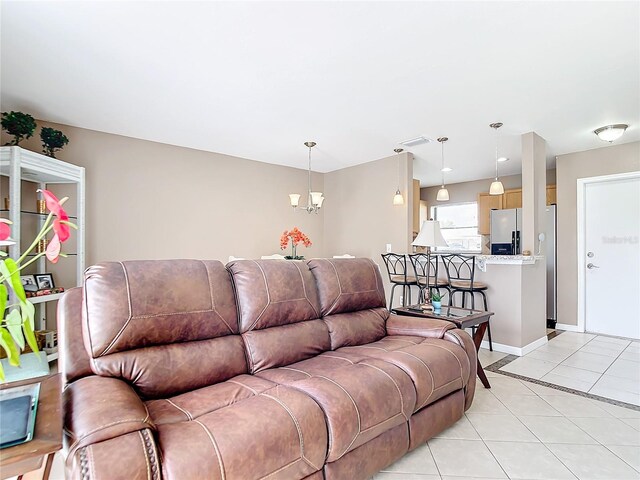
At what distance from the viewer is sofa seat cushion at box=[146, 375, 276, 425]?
1341 mm

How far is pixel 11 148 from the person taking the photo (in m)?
2.83

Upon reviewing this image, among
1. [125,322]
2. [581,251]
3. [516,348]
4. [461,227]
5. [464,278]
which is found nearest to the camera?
[125,322]

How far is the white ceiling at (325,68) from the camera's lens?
194 cm

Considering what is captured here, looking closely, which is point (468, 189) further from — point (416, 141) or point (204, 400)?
point (204, 400)

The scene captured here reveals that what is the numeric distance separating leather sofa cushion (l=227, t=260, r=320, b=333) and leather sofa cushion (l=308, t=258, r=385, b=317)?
11 centimetres

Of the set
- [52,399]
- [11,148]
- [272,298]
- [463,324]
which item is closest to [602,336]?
[463,324]

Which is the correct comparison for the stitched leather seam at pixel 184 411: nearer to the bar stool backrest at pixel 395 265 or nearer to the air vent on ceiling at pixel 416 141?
the bar stool backrest at pixel 395 265

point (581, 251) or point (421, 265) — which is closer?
point (421, 265)

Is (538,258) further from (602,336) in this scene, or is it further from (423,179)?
(423,179)

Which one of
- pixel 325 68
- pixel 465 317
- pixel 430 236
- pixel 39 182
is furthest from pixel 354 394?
pixel 39 182

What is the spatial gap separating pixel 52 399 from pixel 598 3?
10.2 ft

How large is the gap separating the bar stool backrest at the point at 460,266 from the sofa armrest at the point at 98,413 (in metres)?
3.26

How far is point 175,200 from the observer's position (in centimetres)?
440

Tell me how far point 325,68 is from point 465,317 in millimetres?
2171
